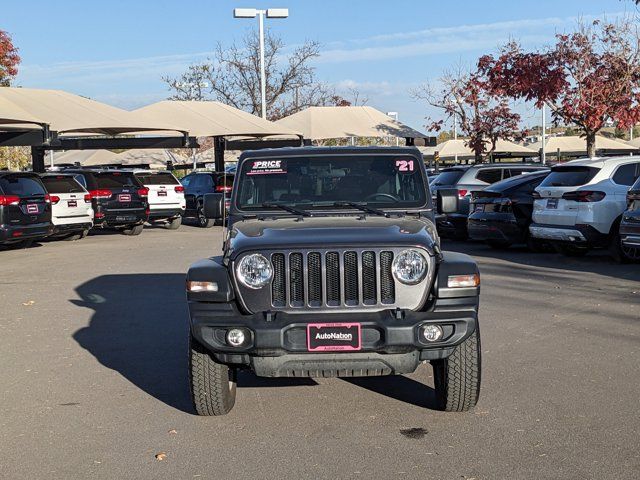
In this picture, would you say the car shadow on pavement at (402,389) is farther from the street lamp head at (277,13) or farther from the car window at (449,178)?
the street lamp head at (277,13)

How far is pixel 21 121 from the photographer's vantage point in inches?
782

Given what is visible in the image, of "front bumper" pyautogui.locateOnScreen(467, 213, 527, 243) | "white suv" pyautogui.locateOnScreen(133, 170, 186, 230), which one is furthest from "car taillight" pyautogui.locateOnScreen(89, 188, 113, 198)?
"front bumper" pyautogui.locateOnScreen(467, 213, 527, 243)

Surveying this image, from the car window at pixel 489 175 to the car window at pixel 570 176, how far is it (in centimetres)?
388

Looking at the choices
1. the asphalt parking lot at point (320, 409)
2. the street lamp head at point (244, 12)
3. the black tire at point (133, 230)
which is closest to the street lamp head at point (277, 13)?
the street lamp head at point (244, 12)

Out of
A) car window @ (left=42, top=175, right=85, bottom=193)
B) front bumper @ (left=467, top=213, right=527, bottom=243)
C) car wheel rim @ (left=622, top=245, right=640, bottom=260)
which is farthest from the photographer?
car window @ (left=42, top=175, right=85, bottom=193)

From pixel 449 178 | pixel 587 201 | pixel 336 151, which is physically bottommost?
pixel 587 201

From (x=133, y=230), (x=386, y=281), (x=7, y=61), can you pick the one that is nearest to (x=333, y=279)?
(x=386, y=281)

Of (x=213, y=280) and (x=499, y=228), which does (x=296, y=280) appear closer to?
(x=213, y=280)

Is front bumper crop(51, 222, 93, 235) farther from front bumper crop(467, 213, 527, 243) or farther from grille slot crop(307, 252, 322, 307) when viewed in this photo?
grille slot crop(307, 252, 322, 307)

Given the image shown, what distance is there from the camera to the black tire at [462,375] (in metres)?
5.74

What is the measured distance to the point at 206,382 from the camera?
5.80 metres

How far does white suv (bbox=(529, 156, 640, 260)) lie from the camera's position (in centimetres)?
1395

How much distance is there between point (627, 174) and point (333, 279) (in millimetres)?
10074

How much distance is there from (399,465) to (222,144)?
25.8 m
